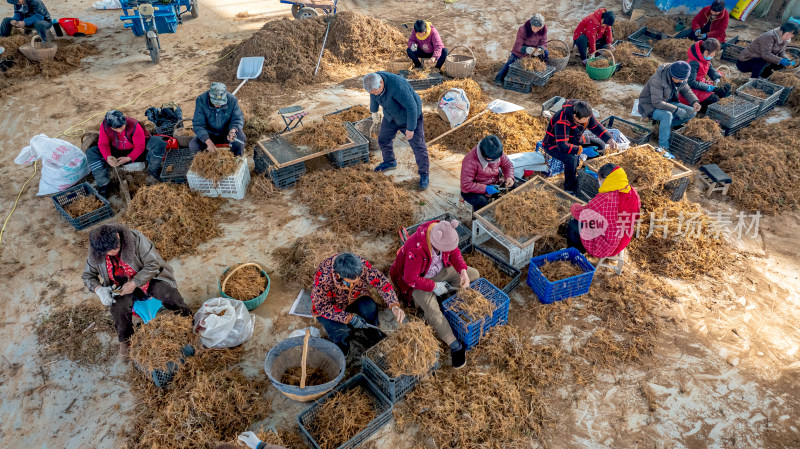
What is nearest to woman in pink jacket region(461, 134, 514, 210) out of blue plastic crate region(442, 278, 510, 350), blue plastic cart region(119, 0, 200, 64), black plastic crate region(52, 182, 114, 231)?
blue plastic crate region(442, 278, 510, 350)

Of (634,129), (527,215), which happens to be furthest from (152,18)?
(634,129)

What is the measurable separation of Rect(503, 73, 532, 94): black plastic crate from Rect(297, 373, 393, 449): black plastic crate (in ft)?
25.4

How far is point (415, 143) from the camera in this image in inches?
302

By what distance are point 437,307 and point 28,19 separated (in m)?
12.8

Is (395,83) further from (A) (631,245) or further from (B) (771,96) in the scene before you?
(B) (771,96)

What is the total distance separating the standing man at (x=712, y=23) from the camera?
35.7 feet

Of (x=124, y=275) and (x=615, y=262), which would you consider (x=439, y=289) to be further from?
(x=124, y=275)

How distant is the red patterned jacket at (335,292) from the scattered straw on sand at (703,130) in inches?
246

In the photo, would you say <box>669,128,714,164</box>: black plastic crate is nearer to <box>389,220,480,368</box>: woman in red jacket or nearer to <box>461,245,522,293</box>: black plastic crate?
<box>461,245,522,293</box>: black plastic crate

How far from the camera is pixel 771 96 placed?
8938 millimetres

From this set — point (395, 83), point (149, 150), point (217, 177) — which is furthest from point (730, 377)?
point (149, 150)

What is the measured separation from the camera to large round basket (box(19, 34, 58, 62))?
11.1m

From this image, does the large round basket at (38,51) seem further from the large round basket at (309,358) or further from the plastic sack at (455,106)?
the large round basket at (309,358)

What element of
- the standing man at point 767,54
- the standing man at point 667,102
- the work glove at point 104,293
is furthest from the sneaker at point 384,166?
the standing man at point 767,54
